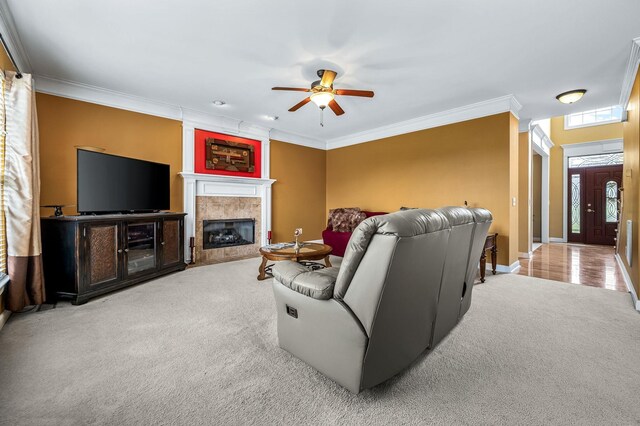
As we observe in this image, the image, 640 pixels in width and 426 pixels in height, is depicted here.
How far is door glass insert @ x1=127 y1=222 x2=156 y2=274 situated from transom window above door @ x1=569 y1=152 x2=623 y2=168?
9.73 meters

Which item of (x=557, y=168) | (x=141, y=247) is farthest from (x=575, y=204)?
(x=141, y=247)

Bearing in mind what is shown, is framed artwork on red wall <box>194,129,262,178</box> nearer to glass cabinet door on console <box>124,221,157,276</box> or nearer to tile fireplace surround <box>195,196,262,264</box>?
tile fireplace surround <box>195,196,262,264</box>

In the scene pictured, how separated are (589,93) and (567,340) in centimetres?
361

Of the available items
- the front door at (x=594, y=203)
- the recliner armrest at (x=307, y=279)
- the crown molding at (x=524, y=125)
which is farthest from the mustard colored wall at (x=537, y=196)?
the recliner armrest at (x=307, y=279)

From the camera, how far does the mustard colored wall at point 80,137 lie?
3.44m

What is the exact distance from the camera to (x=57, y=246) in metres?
2.85

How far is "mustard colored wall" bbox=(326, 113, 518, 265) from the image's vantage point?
13.5ft

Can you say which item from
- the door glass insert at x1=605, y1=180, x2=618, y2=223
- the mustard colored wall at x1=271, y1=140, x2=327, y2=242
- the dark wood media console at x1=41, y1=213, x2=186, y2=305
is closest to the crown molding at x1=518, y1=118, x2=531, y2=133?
the door glass insert at x1=605, y1=180, x2=618, y2=223

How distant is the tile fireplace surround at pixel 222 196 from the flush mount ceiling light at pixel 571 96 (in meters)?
4.75

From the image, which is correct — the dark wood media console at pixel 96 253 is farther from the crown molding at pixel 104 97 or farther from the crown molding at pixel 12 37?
the crown molding at pixel 104 97

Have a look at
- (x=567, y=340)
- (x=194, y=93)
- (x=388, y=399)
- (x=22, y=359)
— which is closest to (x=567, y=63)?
(x=567, y=340)

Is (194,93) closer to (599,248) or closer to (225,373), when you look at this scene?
(225,373)

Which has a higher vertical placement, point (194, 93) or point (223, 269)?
point (194, 93)

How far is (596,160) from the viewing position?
7070 millimetres
